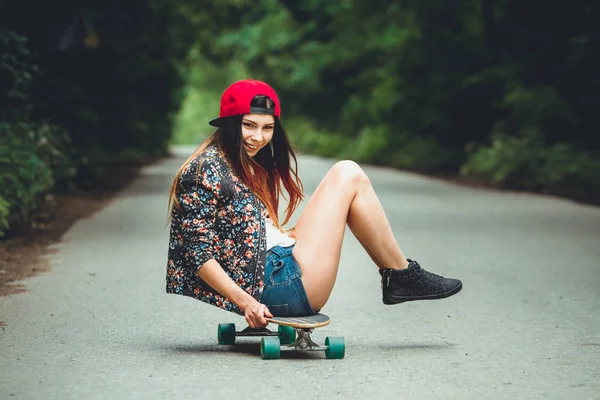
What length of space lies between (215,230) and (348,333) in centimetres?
140

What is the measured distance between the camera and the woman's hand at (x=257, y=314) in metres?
5.52

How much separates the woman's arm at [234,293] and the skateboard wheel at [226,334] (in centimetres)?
56

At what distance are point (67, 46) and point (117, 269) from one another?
24.1ft

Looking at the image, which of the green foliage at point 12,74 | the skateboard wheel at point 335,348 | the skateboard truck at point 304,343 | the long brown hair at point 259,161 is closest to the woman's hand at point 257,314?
the skateboard truck at point 304,343

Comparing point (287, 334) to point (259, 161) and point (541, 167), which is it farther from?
point (541, 167)

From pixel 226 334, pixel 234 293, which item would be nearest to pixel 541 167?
pixel 226 334

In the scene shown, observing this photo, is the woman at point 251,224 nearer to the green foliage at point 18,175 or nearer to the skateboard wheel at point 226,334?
the skateboard wheel at point 226,334

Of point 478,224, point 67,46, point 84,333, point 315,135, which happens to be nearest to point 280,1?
point 315,135

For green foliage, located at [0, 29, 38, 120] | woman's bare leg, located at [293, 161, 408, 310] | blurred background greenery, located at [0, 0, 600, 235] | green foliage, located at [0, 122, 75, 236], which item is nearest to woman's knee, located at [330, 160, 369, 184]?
woman's bare leg, located at [293, 161, 408, 310]

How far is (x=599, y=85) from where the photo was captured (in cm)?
2156

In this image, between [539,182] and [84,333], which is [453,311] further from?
[539,182]

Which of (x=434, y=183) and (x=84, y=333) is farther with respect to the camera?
(x=434, y=183)

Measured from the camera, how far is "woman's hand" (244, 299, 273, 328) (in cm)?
552

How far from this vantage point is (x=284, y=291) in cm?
581
